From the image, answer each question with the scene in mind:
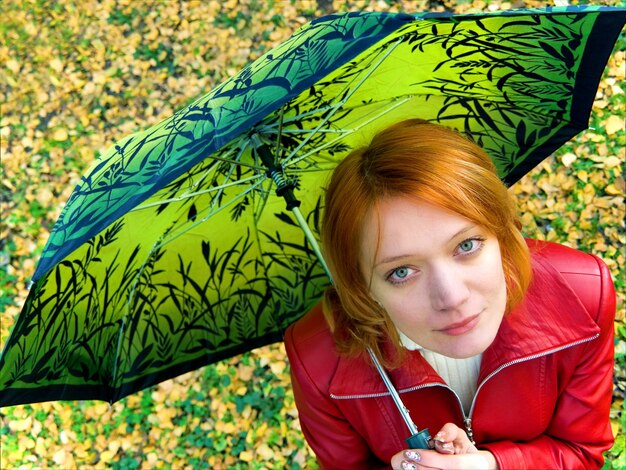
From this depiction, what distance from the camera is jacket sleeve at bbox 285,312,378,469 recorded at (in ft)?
6.59

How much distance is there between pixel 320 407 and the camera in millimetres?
2070

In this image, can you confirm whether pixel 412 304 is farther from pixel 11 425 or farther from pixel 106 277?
pixel 11 425

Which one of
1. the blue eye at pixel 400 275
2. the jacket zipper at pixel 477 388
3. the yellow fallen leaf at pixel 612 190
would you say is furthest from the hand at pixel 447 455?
the yellow fallen leaf at pixel 612 190

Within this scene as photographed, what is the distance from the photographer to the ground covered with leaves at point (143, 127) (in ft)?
12.2

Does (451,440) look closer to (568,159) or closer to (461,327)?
(461,327)

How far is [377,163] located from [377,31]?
0.40m

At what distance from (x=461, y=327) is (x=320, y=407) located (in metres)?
0.71

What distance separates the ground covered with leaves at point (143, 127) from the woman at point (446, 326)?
1.43 m

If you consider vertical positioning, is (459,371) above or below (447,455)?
above

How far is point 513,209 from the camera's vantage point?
69.1 inches

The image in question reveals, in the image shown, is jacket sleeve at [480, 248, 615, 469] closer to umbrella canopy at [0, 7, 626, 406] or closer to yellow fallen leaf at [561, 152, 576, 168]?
umbrella canopy at [0, 7, 626, 406]

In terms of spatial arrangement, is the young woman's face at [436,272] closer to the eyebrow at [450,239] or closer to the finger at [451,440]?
the eyebrow at [450,239]

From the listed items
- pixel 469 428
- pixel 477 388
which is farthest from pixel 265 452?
pixel 477 388

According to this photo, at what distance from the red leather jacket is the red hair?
13cm
